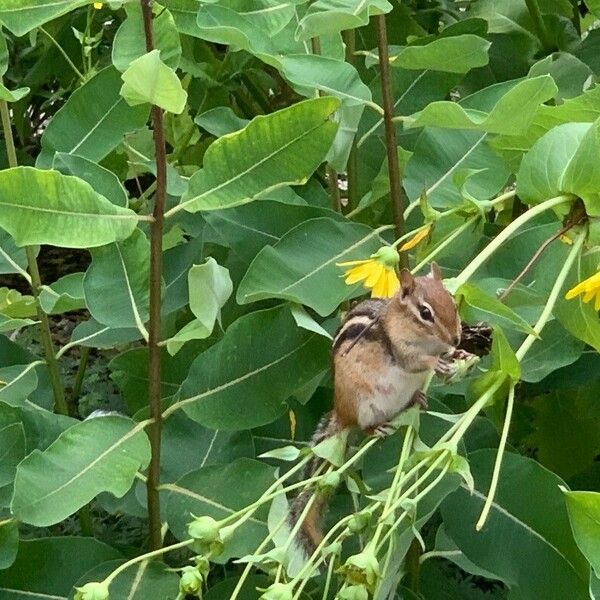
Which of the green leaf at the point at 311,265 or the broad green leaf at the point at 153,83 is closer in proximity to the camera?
the broad green leaf at the point at 153,83

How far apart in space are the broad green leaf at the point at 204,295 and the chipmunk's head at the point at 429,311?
16cm

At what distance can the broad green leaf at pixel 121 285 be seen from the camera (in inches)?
34.7

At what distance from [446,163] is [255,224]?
22 centimetres

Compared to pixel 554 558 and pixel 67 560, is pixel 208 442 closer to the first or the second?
pixel 67 560

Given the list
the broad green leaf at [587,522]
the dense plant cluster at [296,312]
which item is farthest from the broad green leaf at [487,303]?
the broad green leaf at [587,522]

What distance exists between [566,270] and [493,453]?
0.22 meters

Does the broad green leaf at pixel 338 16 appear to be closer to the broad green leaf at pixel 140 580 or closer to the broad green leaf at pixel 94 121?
the broad green leaf at pixel 94 121

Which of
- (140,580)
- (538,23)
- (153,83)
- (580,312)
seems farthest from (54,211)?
(538,23)

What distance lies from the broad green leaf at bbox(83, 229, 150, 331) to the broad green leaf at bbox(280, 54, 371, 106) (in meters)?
0.21

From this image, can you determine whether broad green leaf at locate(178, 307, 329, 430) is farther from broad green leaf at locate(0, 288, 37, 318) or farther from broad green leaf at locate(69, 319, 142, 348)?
broad green leaf at locate(0, 288, 37, 318)

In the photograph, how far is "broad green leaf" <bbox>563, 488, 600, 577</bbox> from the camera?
0.64 meters

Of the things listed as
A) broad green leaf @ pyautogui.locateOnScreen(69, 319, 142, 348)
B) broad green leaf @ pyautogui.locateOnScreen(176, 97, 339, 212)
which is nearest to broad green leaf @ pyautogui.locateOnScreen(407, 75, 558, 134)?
broad green leaf @ pyautogui.locateOnScreen(176, 97, 339, 212)

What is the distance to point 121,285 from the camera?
89 centimetres

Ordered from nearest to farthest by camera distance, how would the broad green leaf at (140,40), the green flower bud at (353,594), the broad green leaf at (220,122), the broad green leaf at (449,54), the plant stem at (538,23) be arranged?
the green flower bud at (353,594), the broad green leaf at (140,40), the broad green leaf at (449,54), the broad green leaf at (220,122), the plant stem at (538,23)
